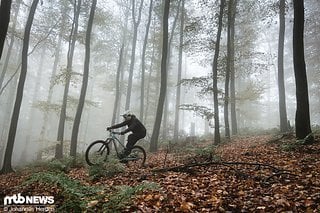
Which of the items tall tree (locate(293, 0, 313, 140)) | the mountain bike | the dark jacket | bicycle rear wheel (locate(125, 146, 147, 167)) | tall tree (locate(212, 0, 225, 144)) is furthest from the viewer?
tall tree (locate(212, 0, 225, 144))

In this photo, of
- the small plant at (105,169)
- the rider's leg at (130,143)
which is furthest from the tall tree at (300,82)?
the small plant at (105,169)

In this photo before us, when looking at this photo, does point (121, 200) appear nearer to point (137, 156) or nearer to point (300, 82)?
point (137, 156)

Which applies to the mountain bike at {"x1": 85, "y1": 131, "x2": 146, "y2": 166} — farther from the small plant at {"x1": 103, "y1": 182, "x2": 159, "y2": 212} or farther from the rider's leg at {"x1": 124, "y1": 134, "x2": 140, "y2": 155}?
the small plant at {"x1": 103, "y1": 182, "x2": 159, "y2": 212}

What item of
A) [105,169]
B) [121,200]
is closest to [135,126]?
[105,169]

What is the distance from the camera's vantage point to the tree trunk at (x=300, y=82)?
945cm

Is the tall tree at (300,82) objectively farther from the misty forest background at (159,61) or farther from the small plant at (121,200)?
the small plant at (121,200)

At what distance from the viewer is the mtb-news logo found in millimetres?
5048

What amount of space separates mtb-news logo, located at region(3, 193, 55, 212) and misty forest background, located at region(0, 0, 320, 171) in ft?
16.9

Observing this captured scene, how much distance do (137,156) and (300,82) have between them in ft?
21.4

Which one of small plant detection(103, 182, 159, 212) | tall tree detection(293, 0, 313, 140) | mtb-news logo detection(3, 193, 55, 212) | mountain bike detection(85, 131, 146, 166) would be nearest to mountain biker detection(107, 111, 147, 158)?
mountain bike detection(85, 131, 146, 166)

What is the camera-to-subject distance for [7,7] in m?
8.05

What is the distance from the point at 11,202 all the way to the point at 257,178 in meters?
5.38

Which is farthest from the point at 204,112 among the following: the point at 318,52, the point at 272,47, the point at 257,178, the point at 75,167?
the point at 272,47

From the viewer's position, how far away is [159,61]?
82.1 ft
